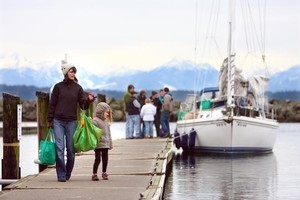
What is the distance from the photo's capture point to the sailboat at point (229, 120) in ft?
105

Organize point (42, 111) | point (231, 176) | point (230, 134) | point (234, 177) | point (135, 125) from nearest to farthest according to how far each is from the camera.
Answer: point (42, 111), point (234, 177), point (231, 176), point (230, 134), point (135, 125)

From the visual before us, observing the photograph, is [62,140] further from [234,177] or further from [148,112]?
[148,112]

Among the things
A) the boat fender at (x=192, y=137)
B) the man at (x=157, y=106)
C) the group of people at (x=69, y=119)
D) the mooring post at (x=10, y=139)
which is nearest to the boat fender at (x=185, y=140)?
the boat fender at (x=192, y=137)

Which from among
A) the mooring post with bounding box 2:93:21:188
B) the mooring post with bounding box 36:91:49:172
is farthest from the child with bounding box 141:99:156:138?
the mooring post with bounding box 2:93:21:188

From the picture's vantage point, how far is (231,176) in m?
23.0

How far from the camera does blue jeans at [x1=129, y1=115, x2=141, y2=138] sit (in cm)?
3309

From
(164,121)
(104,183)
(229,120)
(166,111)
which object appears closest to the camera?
(104,183)

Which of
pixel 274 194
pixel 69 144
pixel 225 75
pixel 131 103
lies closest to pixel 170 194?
pixel 274 194

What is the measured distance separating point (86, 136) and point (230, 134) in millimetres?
16291

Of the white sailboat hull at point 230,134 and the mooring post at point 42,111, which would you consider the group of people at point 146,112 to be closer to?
the white sailboat hull at point 230,134

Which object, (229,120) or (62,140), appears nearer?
(62,140)

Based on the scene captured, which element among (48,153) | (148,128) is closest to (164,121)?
(148,128)

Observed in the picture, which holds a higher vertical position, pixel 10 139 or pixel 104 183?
pixel 10 139

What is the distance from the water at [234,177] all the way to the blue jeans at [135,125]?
87.3 inches
